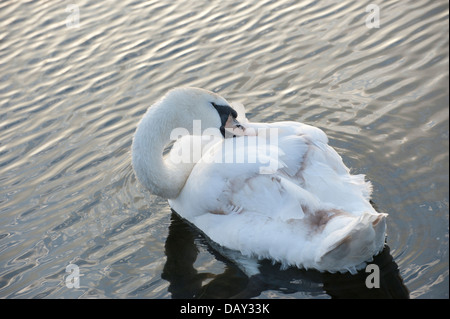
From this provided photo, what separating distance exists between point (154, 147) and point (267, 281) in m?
1.83

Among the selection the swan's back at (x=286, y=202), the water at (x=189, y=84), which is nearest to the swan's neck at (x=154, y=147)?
the swan's back at (x=286, y=202)

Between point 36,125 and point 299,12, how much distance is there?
4.61 metres

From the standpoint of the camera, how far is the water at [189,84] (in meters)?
5.91

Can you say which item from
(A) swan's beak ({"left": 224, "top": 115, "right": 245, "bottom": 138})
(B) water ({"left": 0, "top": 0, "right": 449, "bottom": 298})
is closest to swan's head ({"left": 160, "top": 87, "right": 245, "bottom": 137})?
(A) swan's beak ({"left": 224, "top": 115, "right": 245, "bottom": 138})

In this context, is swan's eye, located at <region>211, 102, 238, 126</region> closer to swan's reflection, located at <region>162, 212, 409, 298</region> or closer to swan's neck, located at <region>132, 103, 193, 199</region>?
swan's neck, located at <region>132, 103, 193, 199</region>

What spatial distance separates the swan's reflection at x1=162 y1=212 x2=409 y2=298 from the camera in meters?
5.38

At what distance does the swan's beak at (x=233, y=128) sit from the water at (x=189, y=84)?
3.82 ft

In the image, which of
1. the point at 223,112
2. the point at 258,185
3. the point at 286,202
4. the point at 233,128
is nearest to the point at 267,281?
the point at 286,202

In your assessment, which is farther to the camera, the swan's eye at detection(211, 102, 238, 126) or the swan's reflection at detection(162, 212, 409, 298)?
the swan's eye at detection(211, 102, 238, 126)

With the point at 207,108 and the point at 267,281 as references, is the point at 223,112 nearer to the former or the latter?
the point at 207,108

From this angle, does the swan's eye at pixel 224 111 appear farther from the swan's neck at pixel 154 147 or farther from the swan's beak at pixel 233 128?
the swan's neck at pixel 154 147

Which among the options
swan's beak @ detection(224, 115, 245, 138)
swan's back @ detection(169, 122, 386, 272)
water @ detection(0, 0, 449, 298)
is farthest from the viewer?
swan's beak @ detection(224, 115, 245, 138)

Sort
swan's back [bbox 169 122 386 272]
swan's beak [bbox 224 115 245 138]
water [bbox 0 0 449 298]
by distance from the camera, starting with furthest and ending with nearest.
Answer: swan's beak [bbox 224 115 245 138]
water [bbox 0 0 449 298]
swan's back [bbox 169 122 386 272]

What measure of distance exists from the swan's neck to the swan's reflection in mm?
741
